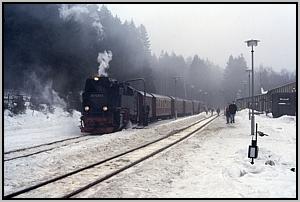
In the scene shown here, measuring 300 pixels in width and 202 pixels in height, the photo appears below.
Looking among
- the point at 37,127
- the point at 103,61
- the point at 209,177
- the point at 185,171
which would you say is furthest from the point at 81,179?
the point at 103,61

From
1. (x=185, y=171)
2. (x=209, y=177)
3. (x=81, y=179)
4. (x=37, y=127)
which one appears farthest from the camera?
(x=37, y=127)

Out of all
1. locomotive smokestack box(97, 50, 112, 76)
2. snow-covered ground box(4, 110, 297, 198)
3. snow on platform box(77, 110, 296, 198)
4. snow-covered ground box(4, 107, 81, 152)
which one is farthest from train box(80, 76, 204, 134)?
snow on platform box(77, 110, 296, 198)

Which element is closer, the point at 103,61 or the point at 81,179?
the point at 81,179

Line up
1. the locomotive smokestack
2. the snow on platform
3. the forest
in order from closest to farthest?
the snow on platform < the forest < the locomotive smokestack

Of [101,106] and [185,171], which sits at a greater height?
[101,106]

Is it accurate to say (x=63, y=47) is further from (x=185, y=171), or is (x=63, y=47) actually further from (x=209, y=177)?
(x=209, y=177)

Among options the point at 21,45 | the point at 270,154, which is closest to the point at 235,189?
the point at 270,154

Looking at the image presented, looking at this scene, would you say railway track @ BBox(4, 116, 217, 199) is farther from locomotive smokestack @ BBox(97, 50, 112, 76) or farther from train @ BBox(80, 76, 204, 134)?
locomotive smokestack @ BBox(97, 50, 112, 76)

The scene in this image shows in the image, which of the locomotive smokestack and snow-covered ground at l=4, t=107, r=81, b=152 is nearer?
snow-covered ground at l=4, t=107, r=81, b=152

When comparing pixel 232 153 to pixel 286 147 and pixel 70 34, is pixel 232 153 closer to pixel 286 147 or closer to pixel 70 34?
pixel 286 147

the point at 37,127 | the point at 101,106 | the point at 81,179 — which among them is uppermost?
the point at 101,106

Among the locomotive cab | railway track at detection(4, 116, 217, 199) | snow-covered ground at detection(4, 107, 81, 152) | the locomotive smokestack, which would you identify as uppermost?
the locomotive smokestack

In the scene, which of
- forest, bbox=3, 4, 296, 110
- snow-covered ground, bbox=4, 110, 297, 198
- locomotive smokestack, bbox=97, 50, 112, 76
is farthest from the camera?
locomotive smokestack, bbox=97, 50, 112, 76

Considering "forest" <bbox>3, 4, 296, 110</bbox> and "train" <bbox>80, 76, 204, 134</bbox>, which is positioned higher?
"forest" <bbox>3, 4, 296, 110</bbox>
